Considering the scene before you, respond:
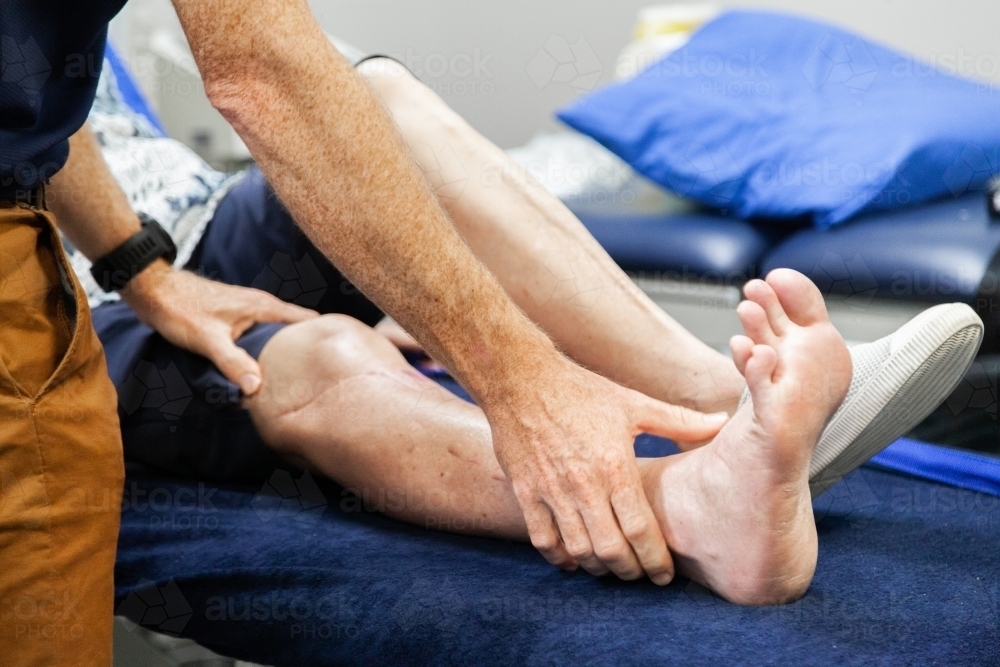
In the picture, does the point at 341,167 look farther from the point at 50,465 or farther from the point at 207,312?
the point at 207,312

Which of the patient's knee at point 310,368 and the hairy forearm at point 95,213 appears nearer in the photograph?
the patient's knee at point 310,368

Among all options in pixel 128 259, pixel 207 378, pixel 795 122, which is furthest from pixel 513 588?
pixel 795 122

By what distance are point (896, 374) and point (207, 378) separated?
0.75 m

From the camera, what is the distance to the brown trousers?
28.7 inches

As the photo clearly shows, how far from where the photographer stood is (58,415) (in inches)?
29.7

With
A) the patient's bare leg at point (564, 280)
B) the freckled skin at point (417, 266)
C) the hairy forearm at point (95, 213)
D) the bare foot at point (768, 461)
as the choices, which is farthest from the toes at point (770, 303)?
the hairy forearm at point (95, 213)

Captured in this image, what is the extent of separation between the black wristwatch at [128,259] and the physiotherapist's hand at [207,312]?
1 centimetres

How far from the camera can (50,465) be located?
29.6 inches

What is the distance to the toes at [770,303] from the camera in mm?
730

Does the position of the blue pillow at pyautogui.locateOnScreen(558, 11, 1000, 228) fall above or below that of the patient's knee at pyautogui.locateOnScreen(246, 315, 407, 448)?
below

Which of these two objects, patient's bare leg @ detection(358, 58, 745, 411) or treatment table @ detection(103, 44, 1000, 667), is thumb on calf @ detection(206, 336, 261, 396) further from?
patient's bare leg @ detection(358, 58, 745, 411)

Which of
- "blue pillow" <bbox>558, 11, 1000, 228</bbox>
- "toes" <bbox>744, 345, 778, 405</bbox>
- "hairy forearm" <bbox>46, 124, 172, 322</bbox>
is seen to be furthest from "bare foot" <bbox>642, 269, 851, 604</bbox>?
"blue pillow" <bbox>558, 11, 1000, 228</bbox>

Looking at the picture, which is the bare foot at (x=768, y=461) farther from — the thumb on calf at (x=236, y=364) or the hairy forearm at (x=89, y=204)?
the hairy forearm at (x=89, y=204)

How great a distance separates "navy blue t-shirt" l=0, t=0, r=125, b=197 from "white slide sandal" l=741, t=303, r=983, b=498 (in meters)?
0.63
